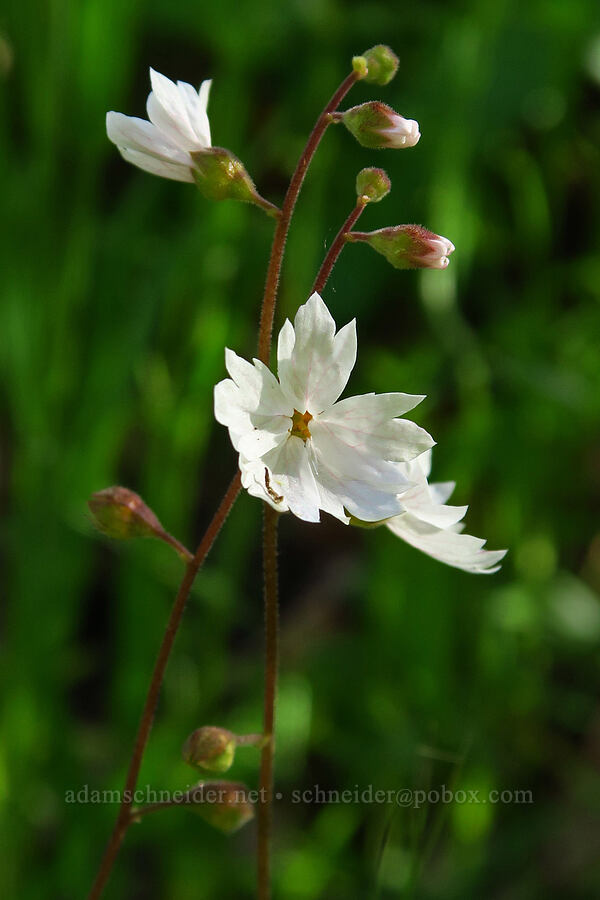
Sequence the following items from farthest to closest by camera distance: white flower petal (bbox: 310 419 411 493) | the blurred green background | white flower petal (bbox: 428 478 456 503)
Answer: the blurred green background
white flower petal (bbox: 428 478 456 503)
white flower petal (bbox: 310 419 411 493)

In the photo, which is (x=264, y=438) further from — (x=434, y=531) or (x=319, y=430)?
(x=434, y=531)

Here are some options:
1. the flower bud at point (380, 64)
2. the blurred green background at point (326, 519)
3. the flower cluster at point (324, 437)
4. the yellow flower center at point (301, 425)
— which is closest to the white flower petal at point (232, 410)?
the flower cluster at point (324, 437)

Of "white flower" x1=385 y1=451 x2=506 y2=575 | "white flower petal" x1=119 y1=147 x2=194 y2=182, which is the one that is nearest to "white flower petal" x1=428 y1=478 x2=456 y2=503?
"white flower" x1=385 y1=451 x2=506 y2=575

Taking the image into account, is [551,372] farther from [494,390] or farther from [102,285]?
[102,285]

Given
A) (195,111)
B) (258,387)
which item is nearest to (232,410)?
(258,387)

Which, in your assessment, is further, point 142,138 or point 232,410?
point 142,138

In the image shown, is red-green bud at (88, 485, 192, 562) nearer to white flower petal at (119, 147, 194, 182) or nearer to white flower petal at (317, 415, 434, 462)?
white flower petal at (317, 415, 434, 462)

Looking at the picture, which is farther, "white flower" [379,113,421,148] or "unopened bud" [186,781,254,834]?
"unopened bud" [186,781,254,834]

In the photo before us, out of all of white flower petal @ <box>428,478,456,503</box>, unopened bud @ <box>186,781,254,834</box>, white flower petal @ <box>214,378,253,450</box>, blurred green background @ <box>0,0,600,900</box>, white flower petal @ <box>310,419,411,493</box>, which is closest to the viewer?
white flower petal @ <box>214,378,253,450</box>
